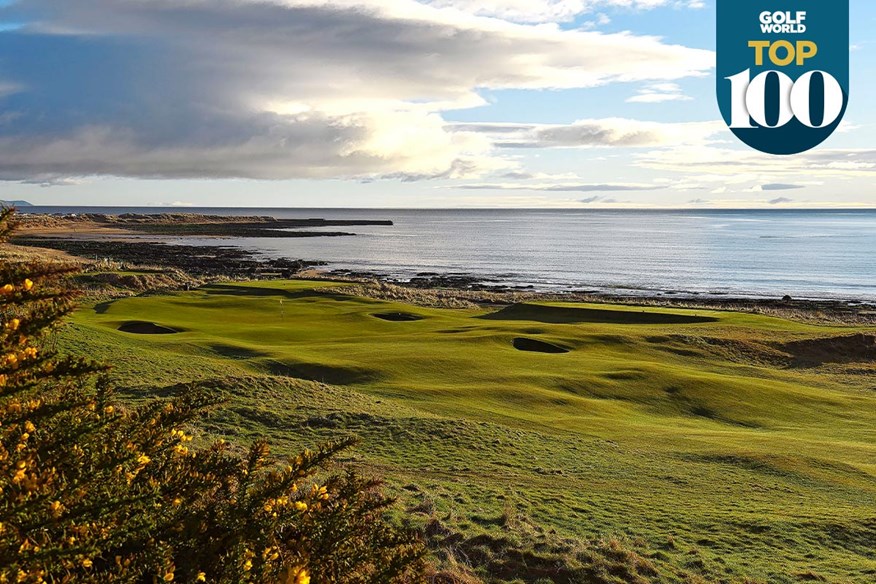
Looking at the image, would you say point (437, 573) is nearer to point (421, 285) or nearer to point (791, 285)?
point (421, 285)

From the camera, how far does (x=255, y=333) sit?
36812 millimetres

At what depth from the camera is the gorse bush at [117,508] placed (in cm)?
379

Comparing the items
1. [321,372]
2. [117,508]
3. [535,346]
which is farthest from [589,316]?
[117,508]

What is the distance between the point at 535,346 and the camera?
124 ft

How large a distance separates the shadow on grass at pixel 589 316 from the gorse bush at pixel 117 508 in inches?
1819

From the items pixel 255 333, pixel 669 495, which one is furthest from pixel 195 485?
pixel 255 333

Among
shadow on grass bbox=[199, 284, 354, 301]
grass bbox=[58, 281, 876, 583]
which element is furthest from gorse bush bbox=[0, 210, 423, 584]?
shadow on grass bbox=[199, 284, 354, 301]

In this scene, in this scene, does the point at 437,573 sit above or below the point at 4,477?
below

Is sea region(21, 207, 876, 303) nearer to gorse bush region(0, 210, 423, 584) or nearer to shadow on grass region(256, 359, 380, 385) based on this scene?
shadow on grass region(256, 359, 380, 385)

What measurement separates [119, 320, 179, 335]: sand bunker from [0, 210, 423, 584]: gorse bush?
31950 mm

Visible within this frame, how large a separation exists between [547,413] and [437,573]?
49.1 ft

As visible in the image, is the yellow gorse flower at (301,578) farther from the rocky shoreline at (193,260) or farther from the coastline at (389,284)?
the rocky shoreline at (193,260)

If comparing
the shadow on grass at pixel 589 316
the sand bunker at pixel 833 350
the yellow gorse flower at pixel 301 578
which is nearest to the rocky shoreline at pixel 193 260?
the shadow on grass at pixel 589 316

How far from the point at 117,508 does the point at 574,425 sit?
1967 centimetres
